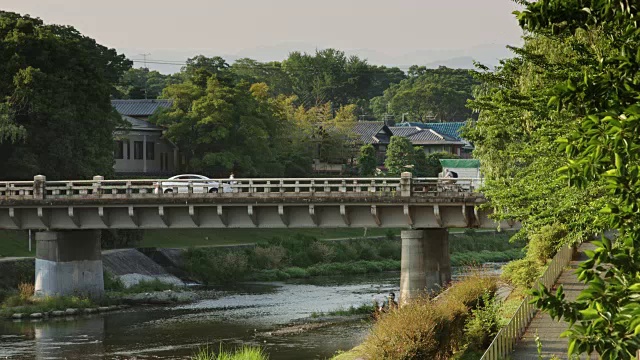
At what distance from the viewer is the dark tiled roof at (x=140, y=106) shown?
105 metres

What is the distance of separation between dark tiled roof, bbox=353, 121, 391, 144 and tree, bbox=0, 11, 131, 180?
52620 mm

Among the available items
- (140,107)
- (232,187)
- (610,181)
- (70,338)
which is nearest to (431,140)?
(140,107)

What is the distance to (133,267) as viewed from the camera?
72500 mm

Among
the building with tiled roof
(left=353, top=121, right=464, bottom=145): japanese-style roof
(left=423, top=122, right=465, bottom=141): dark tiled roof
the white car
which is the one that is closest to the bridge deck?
the white car

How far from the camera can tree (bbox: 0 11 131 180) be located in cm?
7100

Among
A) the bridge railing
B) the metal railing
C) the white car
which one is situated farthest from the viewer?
the white car

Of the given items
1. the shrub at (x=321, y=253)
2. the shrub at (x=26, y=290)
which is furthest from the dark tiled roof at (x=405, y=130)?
the shrub at (x=26, y=290)

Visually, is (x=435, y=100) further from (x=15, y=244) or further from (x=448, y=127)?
(x=15, y=244)

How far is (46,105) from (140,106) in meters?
35.1

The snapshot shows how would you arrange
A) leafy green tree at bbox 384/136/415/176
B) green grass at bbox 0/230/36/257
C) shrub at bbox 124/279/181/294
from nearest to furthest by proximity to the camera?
shrub at bbox 124/279/181/294
green grass at bbox 0/230/36/257
leafy green tree at bbox 384/136/415/176

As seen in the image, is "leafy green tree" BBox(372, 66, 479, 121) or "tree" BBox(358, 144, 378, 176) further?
"leafy green tree" BBox(372, 66, 479, 121)

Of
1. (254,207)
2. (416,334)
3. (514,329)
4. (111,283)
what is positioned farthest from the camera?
(111,283)

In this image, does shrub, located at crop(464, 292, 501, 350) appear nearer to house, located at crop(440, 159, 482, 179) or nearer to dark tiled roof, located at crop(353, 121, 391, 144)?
house, located at crop(440, 159, 482, 179)

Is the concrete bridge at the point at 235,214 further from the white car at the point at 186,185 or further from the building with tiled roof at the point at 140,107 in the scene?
the building with tiled roof at the point at 140,107
